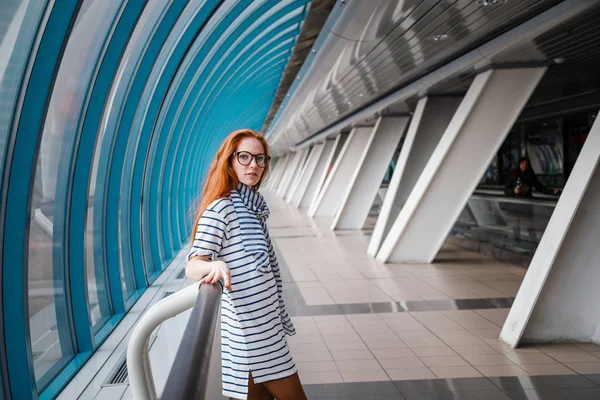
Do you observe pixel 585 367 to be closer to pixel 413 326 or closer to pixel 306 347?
pixel 413 326

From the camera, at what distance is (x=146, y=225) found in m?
11.4

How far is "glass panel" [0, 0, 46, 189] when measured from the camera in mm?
3725

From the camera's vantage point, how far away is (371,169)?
16250mm

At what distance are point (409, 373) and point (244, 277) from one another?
3.00 meters

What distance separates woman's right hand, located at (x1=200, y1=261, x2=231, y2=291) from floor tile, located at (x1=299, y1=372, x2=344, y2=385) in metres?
2.95

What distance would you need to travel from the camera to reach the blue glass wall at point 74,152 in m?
3.80

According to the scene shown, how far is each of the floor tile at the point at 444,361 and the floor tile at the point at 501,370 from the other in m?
0.18

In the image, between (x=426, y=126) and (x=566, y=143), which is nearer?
(x=426, y=126)

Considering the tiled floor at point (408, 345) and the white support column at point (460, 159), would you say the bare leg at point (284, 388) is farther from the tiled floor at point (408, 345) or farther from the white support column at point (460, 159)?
the white support column at point (460, 159)

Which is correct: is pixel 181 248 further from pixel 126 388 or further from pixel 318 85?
pixel 126 388

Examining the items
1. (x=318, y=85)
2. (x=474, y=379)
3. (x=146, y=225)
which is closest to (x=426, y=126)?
(x=318, y=85)

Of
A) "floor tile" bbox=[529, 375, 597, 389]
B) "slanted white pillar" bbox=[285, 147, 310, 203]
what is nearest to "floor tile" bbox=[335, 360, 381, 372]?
"floor tile" bbox=[529, 375, 597, 389]

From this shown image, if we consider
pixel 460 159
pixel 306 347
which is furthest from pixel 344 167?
pixel 306 347

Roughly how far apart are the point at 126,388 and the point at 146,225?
7.21 meters
